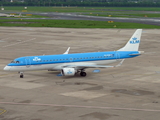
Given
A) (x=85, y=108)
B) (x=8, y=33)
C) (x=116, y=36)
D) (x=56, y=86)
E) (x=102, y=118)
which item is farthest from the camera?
(x=8, y=33)

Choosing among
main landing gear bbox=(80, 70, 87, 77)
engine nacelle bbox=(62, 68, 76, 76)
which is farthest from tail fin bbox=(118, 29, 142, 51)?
engine nacelle bbox=(62, 68, 76, 76)

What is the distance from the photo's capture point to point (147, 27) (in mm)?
124812

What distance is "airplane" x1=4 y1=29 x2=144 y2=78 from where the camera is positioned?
49.2 metres

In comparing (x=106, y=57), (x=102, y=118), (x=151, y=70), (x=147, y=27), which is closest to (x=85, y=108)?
(x=102, y=118)

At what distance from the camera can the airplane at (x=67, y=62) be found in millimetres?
49188

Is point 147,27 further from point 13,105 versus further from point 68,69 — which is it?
point 13,105

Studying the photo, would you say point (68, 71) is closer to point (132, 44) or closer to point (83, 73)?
point (83, 73)

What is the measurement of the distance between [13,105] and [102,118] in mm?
10638

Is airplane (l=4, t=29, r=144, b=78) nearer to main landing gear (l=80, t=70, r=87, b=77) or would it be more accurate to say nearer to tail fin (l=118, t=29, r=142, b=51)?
main landing gear (l=80, t=70, r=87, b=77)

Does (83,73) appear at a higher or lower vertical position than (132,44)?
lower

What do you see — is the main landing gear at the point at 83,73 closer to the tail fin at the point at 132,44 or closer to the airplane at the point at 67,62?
the airplane at the point at 67,62

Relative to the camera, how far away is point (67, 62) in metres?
50.8

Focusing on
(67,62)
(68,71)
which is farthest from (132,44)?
(68,71)

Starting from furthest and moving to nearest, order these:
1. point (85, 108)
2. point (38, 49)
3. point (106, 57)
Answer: point (38, 49) → point (106, 57) → point (85, 108)
